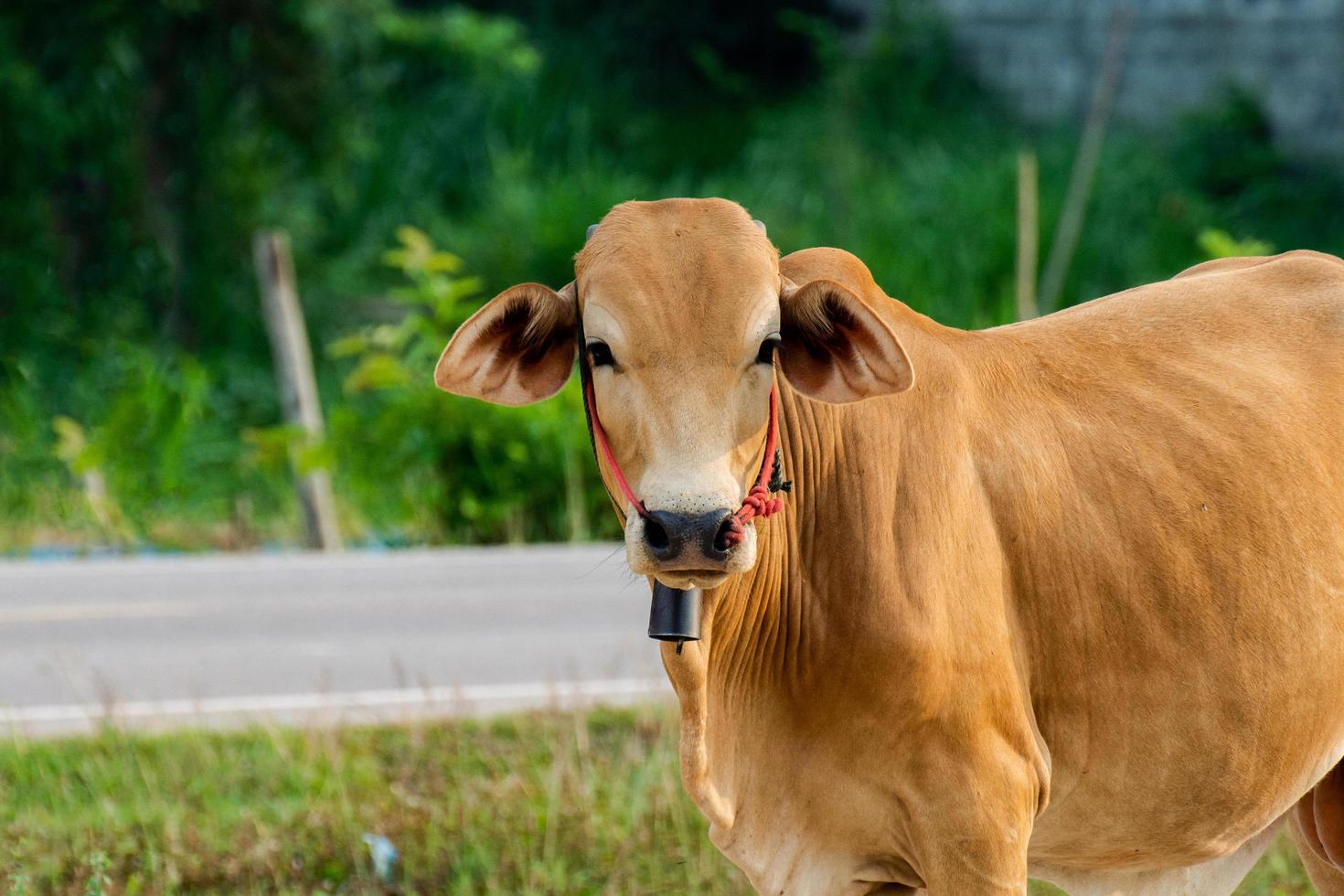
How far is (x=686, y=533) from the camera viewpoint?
6.73ft

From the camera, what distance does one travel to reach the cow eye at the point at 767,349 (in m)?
2.24

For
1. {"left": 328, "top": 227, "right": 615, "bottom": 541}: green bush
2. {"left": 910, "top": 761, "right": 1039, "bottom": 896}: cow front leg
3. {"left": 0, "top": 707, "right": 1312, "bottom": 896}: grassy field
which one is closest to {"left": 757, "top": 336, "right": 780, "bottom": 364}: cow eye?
{"left": 910, "top": 761, "right": 1039, "bottom": 896}: cow front leg

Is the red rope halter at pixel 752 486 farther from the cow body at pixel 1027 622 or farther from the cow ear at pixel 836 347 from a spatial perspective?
the cow body at pixel 1027 622

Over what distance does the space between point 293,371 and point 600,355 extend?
22.2ft

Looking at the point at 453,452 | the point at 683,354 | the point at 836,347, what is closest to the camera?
the point at 683,354

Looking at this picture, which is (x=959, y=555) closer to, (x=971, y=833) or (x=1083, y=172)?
(x=971, y=833)

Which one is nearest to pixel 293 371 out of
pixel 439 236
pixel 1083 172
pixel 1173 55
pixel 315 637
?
pixel 315 637

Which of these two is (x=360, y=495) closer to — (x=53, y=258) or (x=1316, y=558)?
(x=53, y=258)

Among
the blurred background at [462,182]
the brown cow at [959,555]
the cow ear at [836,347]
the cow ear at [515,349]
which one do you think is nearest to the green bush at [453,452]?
the blurred background at [462,182]

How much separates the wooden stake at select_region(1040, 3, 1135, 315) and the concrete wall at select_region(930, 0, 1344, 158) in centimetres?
21

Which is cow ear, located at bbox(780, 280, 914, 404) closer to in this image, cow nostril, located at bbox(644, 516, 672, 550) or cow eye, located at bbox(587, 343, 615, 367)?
cow eye, located at bbox(587, 343, 615, 367)

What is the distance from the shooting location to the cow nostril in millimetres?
2068

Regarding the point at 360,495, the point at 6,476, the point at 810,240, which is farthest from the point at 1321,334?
the point at 810,240

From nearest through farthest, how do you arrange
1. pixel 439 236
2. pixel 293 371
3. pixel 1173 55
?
pixel 293 371, pixel 439 236, pixel 1173 55
